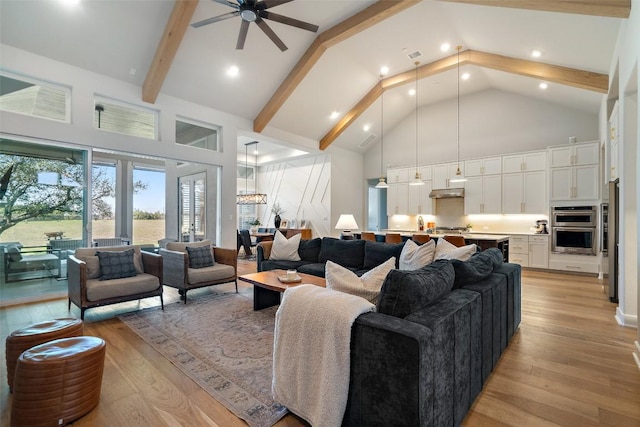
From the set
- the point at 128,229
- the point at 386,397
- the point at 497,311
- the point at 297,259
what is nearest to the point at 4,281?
the point at 128,229

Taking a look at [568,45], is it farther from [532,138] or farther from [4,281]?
[4,281]

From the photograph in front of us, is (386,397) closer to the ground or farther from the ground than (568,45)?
closer to the ground

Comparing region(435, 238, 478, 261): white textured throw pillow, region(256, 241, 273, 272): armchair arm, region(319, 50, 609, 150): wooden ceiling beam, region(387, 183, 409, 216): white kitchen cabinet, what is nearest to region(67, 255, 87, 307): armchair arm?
region(256, 241, 273, 272): armchair arm

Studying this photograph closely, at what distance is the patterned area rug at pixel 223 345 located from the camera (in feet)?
6.65

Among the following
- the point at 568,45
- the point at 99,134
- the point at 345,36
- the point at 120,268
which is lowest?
the point at 120,268

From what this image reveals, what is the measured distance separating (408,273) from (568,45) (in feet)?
16.2

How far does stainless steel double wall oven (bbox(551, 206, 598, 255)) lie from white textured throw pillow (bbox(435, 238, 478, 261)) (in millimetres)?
4389

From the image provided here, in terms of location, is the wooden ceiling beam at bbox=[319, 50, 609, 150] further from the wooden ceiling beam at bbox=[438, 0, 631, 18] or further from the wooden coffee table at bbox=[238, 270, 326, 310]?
the wooden coffee table at bbox=[238, 270, 326, 310]

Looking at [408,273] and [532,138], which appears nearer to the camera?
[408,273]

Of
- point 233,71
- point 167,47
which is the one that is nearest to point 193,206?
point 233,71

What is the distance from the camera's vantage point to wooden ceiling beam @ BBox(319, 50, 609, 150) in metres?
4.80

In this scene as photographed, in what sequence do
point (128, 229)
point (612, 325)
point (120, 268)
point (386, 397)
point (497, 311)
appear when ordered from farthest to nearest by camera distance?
point (128, 229) < point (120, 268) < point (612, 325) < point (497, 311) < point (386, 397)

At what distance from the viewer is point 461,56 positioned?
6.17 m

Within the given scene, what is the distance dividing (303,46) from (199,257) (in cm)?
444
